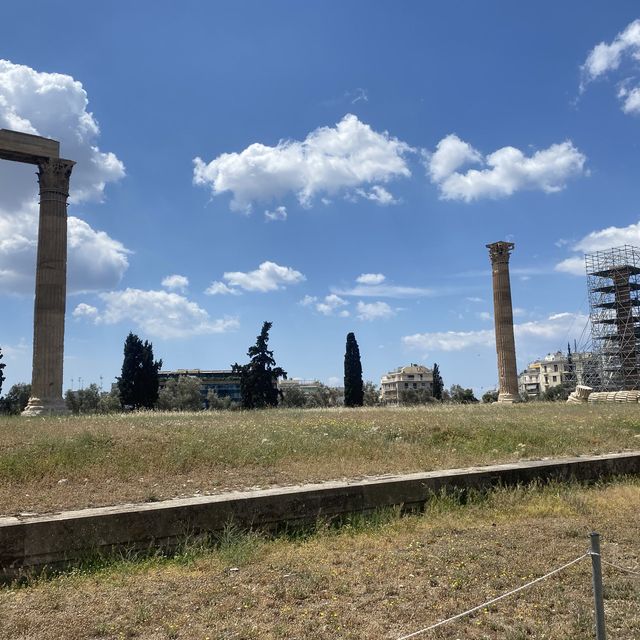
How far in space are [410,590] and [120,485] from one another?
182 inches

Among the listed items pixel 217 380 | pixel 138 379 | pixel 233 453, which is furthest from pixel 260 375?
pixel 217 380

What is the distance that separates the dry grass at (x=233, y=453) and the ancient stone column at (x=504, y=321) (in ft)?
86.4

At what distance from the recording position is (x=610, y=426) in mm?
16906

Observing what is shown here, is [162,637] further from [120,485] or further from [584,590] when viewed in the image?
[120,485]

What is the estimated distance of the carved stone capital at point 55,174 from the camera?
89.1 feet

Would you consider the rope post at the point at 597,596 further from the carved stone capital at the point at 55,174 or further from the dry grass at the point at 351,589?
the carved stone capital at the point at 55,174

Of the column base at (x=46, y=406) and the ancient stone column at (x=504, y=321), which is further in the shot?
the ancient stone column at (x=504, y=321)

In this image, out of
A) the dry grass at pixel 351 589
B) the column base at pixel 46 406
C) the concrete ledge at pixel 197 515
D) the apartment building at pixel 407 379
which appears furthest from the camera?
the apartment building at pixel 407 379

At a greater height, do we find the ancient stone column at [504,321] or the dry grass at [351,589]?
the ancient stone column at [504,321]

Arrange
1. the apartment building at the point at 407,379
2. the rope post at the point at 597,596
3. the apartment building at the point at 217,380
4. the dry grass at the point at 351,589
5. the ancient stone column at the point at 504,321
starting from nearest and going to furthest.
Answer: the rope post at the point at 597,596 → the dry grass at the point at 351,589 → the ancient stone column at the point at 504,321 → the apartment building at the point at 217,380 → the apartment building at the point at 407,379

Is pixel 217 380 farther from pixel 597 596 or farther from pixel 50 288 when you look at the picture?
pixel 597 596

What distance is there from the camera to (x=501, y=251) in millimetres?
42688

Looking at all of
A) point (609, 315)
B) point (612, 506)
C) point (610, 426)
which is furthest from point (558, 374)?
point (612, 506)

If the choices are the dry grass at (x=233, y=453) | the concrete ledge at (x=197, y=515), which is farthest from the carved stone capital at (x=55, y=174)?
the concrete ledge at (x=197, y=515)
